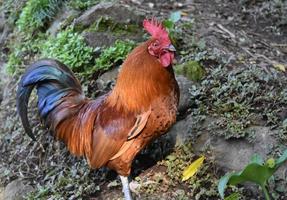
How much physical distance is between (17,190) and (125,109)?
4.76ft

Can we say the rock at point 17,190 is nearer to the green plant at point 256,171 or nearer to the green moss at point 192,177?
the green moss at point 192,177

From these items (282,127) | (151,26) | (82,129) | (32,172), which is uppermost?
(151,26)

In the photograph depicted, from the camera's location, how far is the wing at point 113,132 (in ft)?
12.7

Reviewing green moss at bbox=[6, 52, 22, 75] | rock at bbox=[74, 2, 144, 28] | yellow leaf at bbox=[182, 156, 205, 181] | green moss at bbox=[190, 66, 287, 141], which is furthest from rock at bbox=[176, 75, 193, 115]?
green moss at bbox=[6, 52, 22, 75]

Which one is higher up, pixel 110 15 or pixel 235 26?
pixel 110 15

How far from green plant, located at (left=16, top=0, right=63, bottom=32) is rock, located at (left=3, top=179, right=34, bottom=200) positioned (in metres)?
2.38

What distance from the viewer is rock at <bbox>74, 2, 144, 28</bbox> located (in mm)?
5656

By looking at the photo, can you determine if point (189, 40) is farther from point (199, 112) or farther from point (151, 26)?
point (151, 26)

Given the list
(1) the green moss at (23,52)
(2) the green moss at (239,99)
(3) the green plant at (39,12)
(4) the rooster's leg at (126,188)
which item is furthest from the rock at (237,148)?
(3) the green plant at (39,12)

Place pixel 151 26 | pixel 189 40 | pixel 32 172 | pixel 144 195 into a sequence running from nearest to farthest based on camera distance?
pixel 151 26 < pixel 144 195 < pixel 32 172 < pixel 189 40

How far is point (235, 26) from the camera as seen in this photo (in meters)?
6.21

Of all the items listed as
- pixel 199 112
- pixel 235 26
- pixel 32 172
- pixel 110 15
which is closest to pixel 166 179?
pixel 199 112

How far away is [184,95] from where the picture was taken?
4.67 m

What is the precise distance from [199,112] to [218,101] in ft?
0.68
